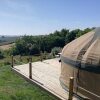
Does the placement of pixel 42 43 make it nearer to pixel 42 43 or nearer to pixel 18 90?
pixel 42 43

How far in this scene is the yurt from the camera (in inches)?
272

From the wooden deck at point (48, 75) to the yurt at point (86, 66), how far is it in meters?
0.42

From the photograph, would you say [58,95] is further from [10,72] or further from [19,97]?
[10,72]

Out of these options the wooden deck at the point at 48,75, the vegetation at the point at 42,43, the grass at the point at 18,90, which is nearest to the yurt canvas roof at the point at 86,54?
the wooden deck at the point at 48,75

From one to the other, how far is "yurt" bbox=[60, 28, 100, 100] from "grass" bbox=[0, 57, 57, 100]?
917mm

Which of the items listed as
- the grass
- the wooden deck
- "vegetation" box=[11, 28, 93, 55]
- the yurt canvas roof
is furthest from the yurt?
"vegetation" box=[11, 28, 93, 55]

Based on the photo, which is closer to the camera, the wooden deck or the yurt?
the yurt

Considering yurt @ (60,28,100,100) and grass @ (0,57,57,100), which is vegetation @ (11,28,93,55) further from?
yurt @ (60,28,100,100)

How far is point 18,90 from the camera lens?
8.63 m

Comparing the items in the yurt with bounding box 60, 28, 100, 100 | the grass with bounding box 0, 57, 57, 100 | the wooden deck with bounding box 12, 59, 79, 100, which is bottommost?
the grass with bounding box 0, 57, 57, 100

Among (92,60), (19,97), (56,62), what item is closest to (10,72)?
(56,62)

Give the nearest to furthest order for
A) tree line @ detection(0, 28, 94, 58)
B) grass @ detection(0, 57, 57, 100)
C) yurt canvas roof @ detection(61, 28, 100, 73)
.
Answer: yurt canvas roof @ detection(61, 28, 100, 73), grass @ detection(0, 57, 57, 100), tree line @ detection(0, 28, 94, 58)

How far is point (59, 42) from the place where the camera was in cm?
3156

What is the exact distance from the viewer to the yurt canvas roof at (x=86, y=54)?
22.6ft
